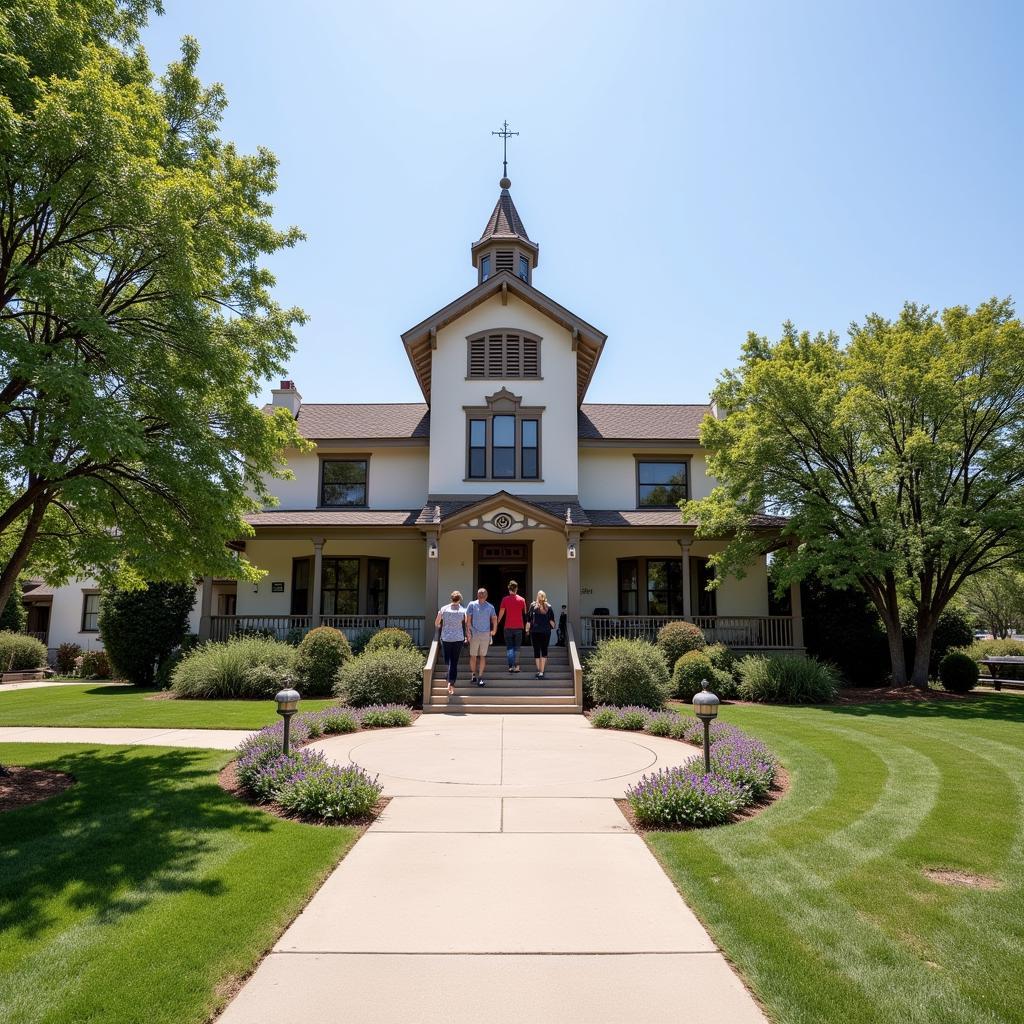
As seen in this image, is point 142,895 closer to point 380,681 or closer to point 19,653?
point 380,681

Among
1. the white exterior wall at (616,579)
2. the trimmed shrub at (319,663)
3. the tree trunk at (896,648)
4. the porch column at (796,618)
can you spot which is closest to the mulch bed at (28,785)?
the trimmed shrub at (319,663)

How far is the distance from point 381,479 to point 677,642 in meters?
10.4

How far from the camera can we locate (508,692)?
577 inches

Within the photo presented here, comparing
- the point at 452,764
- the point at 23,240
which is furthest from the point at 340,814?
the point at 23,240

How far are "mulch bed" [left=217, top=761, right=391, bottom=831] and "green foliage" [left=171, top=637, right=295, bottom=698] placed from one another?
24.6 ft

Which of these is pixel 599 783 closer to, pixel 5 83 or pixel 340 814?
pixel 340 814

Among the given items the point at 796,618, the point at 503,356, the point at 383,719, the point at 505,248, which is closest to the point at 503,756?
the point at 383,719

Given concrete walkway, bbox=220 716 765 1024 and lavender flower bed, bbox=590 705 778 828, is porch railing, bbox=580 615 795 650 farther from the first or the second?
concrete walkway, bbox=220 716 765 1024

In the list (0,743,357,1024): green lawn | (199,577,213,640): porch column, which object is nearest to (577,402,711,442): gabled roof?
(199,577,213,640): porch column

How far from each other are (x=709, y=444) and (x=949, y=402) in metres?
5.60

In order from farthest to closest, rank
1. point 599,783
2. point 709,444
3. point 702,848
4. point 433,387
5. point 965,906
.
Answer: point 433,387 < point 709,444 < point 599,783 < point 702,848 < point 965,906

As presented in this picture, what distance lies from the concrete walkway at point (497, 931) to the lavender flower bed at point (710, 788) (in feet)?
1.11

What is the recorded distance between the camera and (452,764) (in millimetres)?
8625

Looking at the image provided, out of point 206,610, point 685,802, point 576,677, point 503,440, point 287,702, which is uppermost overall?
point 503,440
